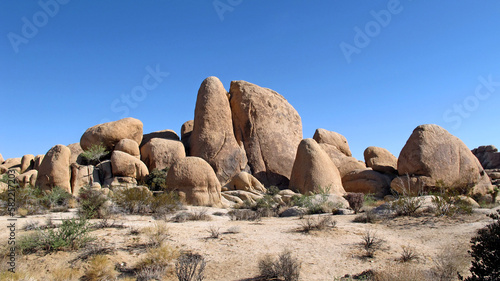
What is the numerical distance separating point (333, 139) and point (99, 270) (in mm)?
23272

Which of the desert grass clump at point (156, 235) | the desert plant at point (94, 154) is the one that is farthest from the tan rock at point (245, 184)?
the desert grass clump at point (156, 235)

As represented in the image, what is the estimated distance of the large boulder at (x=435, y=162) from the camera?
61.1ft

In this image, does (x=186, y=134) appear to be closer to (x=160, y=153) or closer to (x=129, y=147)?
(x=160, y=153)

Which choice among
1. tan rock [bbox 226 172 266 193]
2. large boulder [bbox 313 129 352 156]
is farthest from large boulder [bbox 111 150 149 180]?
large boulder [bbox 313 129 352 156]

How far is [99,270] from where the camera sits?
5457mm

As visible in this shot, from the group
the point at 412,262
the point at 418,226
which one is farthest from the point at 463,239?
the point at 412,262

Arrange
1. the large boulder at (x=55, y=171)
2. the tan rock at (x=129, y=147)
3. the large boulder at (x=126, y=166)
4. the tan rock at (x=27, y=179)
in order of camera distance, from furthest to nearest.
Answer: the tan rock at (x=129, y=147) < the large boulder at (x=126, y=166) < the tan rock at (x=27, y=179) < the large boulder at (x=55, y=171)

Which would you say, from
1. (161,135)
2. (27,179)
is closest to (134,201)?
(27,179)

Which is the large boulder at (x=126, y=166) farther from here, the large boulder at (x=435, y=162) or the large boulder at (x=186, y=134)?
the large boulder at (x=435, y=162)

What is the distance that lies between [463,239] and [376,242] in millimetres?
1883

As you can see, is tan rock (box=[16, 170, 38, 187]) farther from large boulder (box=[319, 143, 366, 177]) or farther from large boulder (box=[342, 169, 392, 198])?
large boulder (box=[319, 143, 366, 177])

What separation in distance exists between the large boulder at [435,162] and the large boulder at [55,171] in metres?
16.6

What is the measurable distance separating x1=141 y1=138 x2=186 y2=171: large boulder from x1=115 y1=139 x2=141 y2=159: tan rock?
571 millimetres

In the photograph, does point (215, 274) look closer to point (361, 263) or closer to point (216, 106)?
point (361, 263)
